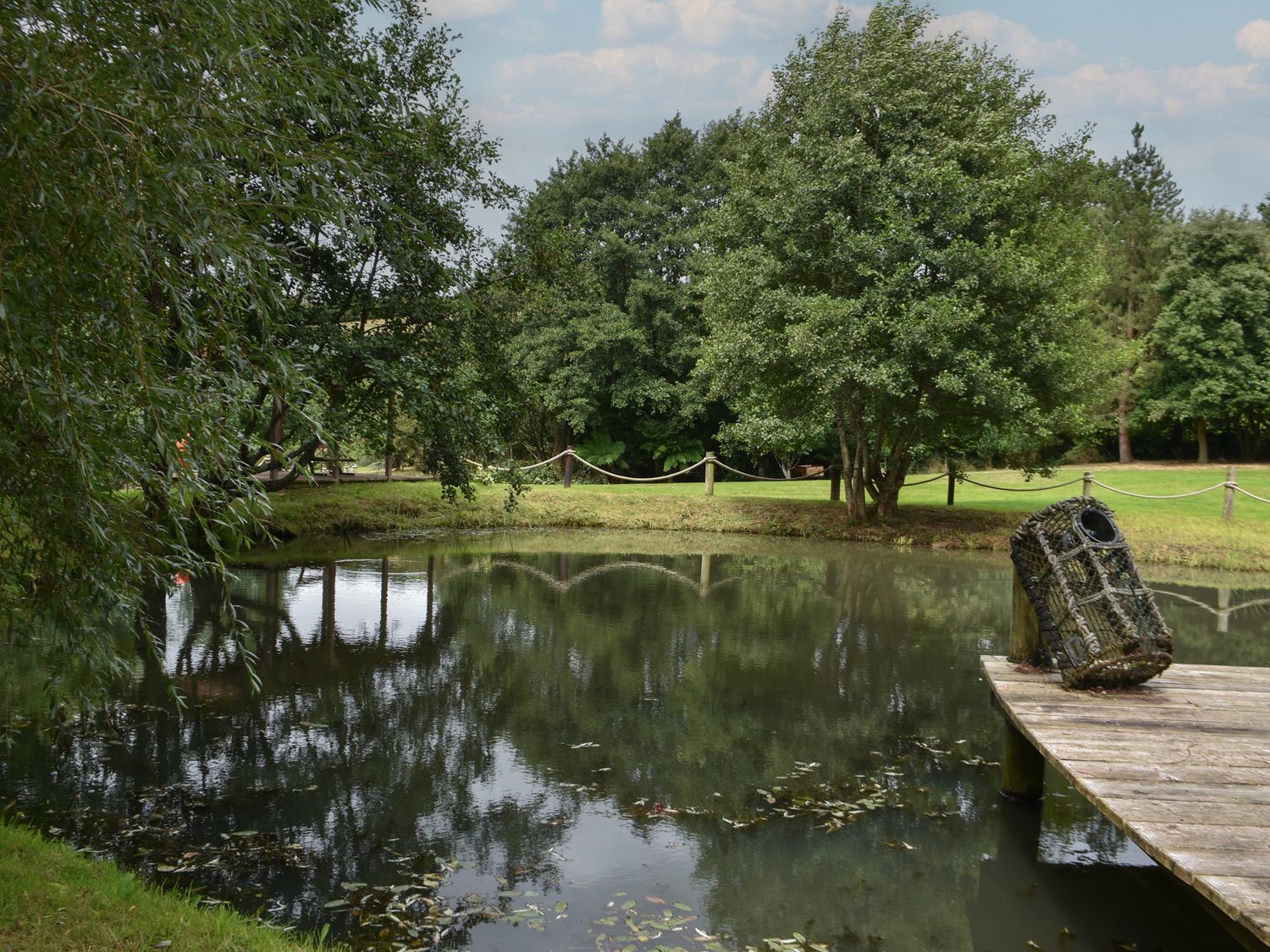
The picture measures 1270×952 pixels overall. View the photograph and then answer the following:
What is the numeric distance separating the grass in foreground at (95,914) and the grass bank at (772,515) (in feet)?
43.9

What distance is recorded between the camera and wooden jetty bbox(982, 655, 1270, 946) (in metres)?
3.73

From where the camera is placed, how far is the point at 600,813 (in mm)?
5906

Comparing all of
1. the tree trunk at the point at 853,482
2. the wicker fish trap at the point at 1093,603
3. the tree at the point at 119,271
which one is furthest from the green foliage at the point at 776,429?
the tree at the point at 119,271

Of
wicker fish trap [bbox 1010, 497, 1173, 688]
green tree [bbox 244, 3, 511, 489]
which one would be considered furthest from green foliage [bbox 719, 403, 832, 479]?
wicker fish trap [bbox 1010, 497, 1173, 688]

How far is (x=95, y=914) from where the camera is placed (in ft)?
12.5

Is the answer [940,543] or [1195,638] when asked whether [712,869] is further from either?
[940,543]

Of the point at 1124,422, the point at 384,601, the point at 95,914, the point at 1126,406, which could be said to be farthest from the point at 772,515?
the point at 1126,406

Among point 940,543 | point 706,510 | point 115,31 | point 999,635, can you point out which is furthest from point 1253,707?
point 706,510

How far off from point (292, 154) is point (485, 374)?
9341 mm

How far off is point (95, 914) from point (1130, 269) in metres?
39.7

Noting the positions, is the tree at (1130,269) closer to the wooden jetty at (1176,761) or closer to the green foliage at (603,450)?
the green foliage at (603,450)

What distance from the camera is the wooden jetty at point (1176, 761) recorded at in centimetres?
373

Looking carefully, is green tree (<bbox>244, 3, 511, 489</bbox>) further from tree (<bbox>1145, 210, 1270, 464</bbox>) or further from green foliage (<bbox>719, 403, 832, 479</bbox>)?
tree (<bbox>1145, 210, 1270, 464</bbox>)

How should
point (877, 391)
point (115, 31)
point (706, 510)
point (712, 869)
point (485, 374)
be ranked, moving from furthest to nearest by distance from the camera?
point (706, 510) → point (877, 391) → point (485, 374) → point (712, 869) → point (115, 31)
